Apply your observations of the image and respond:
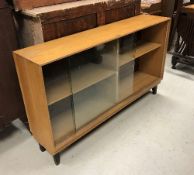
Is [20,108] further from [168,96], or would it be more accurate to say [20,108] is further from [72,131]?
[168,96]

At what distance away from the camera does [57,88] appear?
152 cm

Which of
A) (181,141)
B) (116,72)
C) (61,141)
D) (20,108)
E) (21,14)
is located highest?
(21,14)

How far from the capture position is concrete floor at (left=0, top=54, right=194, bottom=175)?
161cm

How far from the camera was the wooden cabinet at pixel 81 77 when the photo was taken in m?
1.37

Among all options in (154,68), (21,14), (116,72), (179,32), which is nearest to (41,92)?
(21,14)

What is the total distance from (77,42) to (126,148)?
93 centimetres

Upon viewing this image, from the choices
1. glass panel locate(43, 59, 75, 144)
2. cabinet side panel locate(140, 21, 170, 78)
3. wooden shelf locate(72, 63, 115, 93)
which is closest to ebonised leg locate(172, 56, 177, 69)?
cabinet side panel locate(140, 21, 170, 78)

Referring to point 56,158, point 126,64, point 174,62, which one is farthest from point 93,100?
point 174,62

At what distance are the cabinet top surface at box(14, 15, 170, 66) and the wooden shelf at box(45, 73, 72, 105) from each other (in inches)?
9.4

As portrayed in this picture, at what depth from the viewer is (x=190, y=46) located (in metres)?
2.80

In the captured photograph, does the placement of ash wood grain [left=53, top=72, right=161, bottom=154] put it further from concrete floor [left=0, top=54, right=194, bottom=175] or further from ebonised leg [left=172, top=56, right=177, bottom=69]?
ebonised leg [left=172, top=56, right=177, bottom=69]

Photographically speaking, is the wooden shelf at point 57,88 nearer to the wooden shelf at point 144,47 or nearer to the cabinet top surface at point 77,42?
the cabinet top surface at point 77,42

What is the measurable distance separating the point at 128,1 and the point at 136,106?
1025mm

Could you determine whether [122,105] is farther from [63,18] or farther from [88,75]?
[63,18]
